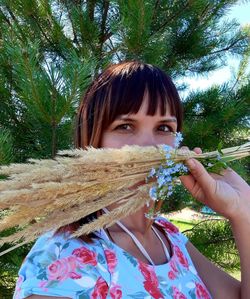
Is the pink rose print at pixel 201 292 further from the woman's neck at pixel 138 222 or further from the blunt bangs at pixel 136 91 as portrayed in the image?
the blunt bangs at pixel 136 91

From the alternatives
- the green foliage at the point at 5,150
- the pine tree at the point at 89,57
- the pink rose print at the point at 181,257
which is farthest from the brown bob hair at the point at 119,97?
the green foliage at the point at 5,150

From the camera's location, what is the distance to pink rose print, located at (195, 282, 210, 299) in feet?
2.94

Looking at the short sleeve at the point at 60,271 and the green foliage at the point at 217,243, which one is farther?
the green foliage at the point at 217,243

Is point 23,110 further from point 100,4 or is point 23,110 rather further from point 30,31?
point 100,4

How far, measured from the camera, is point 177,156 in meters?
0.77

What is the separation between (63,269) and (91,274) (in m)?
0.05

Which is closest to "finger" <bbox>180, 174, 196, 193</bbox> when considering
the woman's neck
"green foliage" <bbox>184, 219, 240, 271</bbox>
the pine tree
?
the woman's neck

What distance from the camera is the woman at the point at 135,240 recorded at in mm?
748

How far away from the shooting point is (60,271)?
29.2 inches

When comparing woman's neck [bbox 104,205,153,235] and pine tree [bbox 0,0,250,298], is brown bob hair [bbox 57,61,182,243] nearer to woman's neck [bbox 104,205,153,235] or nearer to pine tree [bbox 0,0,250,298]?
woman's neck [bbox 104,205,153,235]

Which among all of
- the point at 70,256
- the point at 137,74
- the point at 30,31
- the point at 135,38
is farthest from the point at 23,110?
the point at 70,256

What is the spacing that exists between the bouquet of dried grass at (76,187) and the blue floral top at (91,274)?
90mm

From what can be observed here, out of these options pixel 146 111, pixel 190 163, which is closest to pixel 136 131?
pixel 146 111

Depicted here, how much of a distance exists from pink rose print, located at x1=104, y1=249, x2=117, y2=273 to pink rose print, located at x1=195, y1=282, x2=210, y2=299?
21 centimetres
